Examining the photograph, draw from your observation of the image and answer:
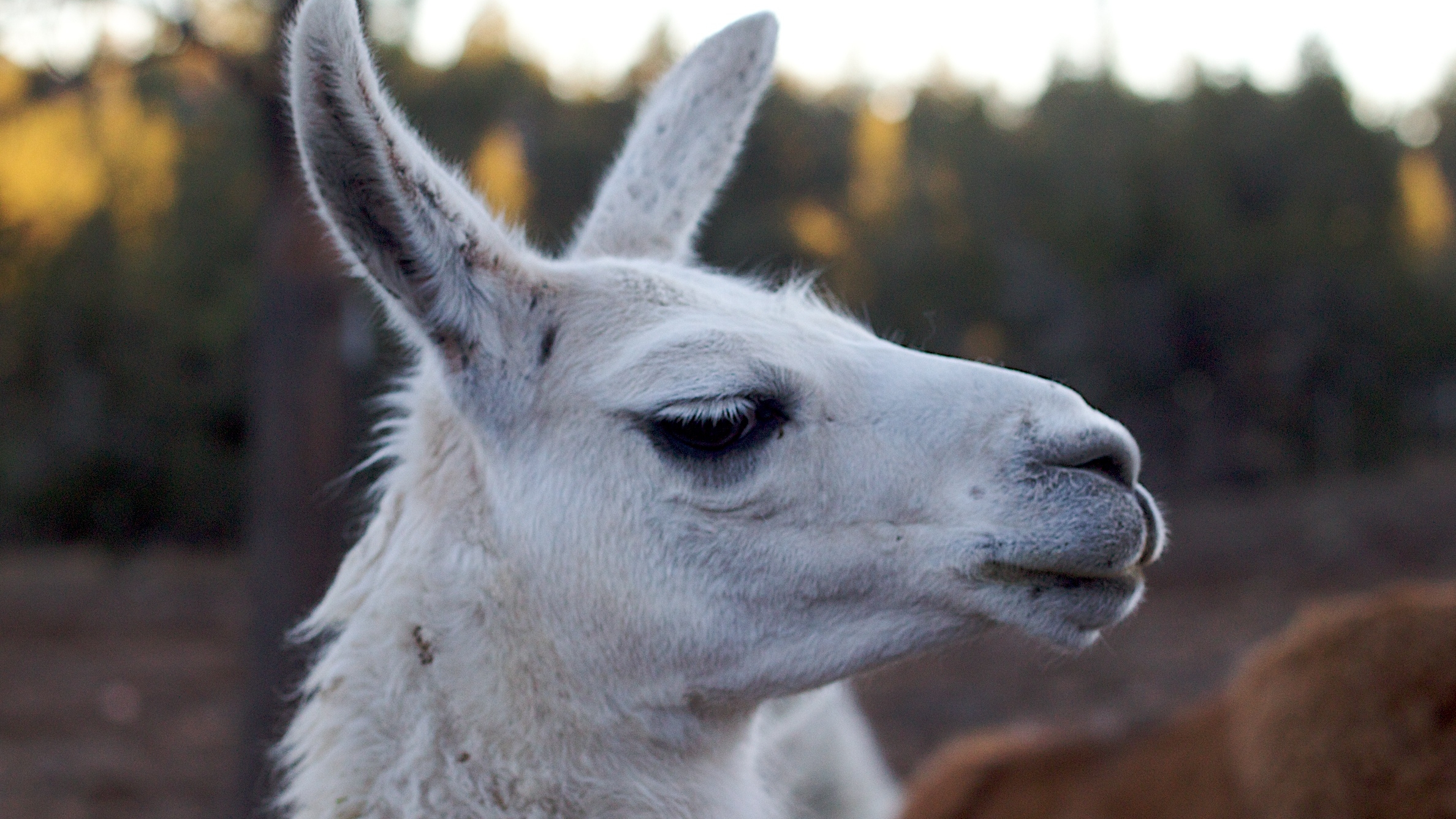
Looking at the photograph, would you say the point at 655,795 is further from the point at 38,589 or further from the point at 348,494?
the point at 38,589

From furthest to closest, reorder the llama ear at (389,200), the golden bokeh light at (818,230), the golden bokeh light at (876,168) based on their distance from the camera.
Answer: the golden bokeh light at (876,168)
the golden bokeh light at (818,230)
the llama ear at (389,200)

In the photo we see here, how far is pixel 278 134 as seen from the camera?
22.4 ft

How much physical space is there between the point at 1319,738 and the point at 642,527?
6.56 ft

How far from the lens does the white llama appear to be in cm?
216

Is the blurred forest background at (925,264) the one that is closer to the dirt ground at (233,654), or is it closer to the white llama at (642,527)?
the dirt ground at (233,654)

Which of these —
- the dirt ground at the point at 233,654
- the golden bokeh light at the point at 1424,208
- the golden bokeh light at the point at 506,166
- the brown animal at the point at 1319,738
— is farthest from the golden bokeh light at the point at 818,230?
the brown animal at the point at 1319,738

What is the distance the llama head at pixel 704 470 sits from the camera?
213cm

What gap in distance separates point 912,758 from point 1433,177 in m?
50.2

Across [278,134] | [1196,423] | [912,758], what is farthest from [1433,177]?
[278,134]

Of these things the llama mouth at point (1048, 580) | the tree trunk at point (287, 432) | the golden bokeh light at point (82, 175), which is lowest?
the llama mouth at point (1048, 580)

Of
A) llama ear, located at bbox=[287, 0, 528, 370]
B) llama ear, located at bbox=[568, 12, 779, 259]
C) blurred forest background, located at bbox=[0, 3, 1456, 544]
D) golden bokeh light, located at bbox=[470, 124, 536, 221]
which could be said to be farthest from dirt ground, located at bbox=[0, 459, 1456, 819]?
golden bokeh light, located at bbox=[470, 124, 536, 221]

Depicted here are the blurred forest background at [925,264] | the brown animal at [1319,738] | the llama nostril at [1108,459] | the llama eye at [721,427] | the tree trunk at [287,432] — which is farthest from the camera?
the blurred forest background at [925,264]

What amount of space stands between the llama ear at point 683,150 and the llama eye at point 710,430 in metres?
0.88

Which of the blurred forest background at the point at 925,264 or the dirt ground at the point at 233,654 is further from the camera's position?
the blurred forest background at the point at 925,264
